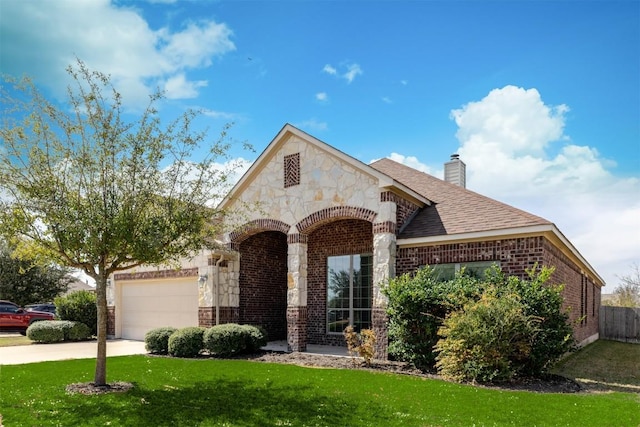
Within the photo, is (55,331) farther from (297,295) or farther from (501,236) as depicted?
(501,236)

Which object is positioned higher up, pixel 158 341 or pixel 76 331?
pixel 158 341

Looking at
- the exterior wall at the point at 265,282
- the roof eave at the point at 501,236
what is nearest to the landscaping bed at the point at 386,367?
the roof eave at the point at 501,236

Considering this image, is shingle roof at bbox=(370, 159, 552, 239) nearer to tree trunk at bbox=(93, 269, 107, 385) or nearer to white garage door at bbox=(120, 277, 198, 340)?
tree trunk at bbox=(93, 269, 107, 385)

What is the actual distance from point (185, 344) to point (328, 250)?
17.5 feet

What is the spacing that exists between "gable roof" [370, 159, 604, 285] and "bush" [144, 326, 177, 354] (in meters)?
6.99

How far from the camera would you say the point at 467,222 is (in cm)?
1184

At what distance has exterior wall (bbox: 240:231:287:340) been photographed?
15.8m

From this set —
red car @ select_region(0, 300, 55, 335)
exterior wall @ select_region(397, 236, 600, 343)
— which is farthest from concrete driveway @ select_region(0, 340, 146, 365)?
exterior wall @ select_region(397, 236, 600, 343)

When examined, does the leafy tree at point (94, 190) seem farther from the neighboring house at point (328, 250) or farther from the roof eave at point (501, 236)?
the roof eave at point (501, 236)

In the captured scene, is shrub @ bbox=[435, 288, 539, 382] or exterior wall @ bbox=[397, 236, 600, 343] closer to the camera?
shrub @ bbox=[435, 288, 539, 382]

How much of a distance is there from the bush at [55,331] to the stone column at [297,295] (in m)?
8.97

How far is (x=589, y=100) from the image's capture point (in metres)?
11.6

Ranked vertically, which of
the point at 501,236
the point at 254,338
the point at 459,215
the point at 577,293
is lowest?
the point at 254,338

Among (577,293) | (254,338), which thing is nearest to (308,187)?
(254,338)
